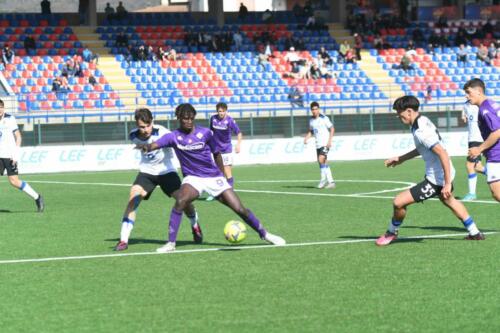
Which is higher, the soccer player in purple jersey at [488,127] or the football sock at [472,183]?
the soccer player in purple jersey at [488,127]

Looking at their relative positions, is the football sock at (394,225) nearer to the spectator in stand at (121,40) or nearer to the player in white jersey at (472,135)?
the player in white jersey at (472,135)

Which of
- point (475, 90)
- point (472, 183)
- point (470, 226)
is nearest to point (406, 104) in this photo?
point (475, 90)

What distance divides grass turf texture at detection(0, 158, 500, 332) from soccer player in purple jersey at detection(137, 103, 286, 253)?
0.47 metres

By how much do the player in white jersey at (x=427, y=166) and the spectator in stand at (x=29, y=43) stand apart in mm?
33447

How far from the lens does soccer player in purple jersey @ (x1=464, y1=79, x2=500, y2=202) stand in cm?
1262

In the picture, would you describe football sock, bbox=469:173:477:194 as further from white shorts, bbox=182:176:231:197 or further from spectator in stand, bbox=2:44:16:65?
spectator in stand, bbox=2:44:16:65

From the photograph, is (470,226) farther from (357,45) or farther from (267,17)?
(267,17)

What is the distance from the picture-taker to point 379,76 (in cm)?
4859

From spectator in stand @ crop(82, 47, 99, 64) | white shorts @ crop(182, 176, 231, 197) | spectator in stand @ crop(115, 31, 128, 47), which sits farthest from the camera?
spectator in stand @ crop(115, 31, 128, 47)

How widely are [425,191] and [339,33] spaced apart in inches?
1598

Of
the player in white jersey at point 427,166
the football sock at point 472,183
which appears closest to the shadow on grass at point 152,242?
the player in white jersey at point 427,166

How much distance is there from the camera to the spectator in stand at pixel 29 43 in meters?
43.6

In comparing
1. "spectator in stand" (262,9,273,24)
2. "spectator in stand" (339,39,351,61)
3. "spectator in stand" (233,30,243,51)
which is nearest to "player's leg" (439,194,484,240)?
"spectator in stand" (233,30,243,51)

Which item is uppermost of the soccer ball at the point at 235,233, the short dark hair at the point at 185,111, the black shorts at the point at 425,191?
the short dark hair at the point at 185,111
